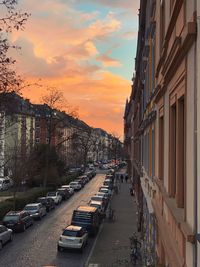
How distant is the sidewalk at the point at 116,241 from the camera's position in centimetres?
2430

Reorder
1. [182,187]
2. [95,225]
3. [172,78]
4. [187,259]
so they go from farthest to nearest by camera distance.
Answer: [95,225] < [172,78] < [182,187] < [187,259]

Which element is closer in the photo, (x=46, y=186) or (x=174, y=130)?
(x=174, y=130)

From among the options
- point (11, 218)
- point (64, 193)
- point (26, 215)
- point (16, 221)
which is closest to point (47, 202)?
point (26, 215)

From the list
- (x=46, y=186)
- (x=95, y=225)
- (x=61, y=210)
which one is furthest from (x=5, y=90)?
(x=46, y=186)

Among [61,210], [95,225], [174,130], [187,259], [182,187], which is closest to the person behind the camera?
[187,259]

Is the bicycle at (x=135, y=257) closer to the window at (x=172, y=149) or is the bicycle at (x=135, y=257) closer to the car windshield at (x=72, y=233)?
the car windshield at (x=72, y=233)

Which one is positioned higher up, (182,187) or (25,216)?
(182,187)

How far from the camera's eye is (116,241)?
30.2m

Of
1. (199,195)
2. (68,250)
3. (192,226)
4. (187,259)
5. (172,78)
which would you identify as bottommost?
(68,250)

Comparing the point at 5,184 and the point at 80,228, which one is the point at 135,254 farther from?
the point at 5,184

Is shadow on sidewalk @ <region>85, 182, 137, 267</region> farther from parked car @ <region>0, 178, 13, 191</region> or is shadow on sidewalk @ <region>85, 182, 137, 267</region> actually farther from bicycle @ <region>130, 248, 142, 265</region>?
parked car @ <region>0, 178, 13, 191</region>

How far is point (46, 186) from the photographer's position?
60688mm

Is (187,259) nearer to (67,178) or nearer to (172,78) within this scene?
(172,78)

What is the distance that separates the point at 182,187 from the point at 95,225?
25.9 meters
